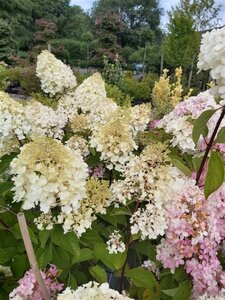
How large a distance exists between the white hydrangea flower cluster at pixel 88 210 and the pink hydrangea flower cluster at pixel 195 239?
0.40 feet

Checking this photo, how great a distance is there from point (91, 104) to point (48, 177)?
598mm

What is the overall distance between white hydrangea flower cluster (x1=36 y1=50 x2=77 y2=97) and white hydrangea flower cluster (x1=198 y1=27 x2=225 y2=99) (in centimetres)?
87

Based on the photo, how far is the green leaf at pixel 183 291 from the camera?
→ 75 centimetres

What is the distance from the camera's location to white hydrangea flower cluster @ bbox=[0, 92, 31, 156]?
1.08 meters

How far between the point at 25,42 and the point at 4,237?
71.0ft

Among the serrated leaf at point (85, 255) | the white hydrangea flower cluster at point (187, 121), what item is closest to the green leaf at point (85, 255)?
the serrated leaf at point (85, 255)

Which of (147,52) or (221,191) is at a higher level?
(221,191)

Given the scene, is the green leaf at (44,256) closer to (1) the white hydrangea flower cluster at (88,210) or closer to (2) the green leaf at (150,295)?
(1) the white hydrangea flower cluster at (88,210)

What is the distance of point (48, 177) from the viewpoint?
68cm

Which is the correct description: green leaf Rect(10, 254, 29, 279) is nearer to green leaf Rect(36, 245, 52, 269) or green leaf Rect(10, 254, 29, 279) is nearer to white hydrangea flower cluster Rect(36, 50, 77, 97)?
green leaf Rect(36, 245, 52, 269)

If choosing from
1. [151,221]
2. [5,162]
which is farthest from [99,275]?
[5,162]

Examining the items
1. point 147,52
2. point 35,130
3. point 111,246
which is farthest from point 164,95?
point 147,52

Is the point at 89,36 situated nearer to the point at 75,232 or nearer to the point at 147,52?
the point at 147,52

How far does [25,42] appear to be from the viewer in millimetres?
21438
